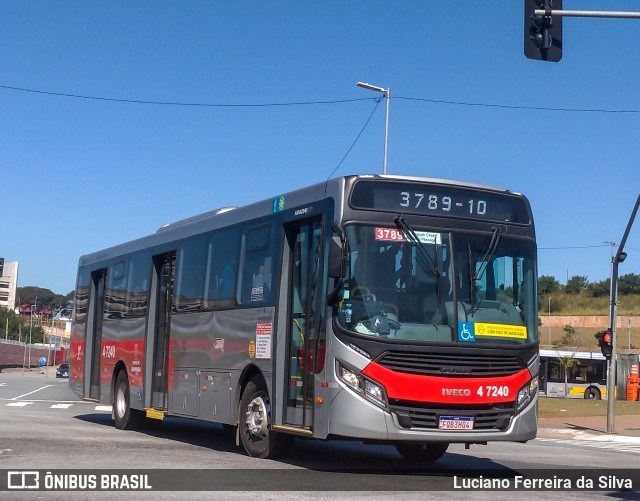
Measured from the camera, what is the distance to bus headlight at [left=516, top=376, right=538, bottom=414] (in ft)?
39.1

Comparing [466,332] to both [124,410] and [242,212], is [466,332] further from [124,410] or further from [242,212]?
[124,410]

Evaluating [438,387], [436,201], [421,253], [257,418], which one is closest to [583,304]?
[257,418]

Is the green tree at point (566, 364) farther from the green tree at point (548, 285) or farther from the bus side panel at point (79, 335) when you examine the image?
the green tree at point (548, 285)

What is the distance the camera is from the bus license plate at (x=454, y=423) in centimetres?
1138

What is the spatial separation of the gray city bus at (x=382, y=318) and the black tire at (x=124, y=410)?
14.9ft

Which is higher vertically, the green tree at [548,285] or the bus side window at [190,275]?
the green tree at [548,285]

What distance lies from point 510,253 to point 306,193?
8.78 feet

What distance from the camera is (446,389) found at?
37.3ft

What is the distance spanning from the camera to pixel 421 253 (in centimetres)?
1179

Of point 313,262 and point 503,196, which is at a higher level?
point 503,196

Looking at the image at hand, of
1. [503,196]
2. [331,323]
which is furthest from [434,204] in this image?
[331,323]

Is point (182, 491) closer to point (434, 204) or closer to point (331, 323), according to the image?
point (331, 323)

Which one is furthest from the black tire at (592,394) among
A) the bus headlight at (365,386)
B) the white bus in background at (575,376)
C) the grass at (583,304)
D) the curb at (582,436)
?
the grass at (583,304)

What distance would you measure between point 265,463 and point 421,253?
3377 mm
